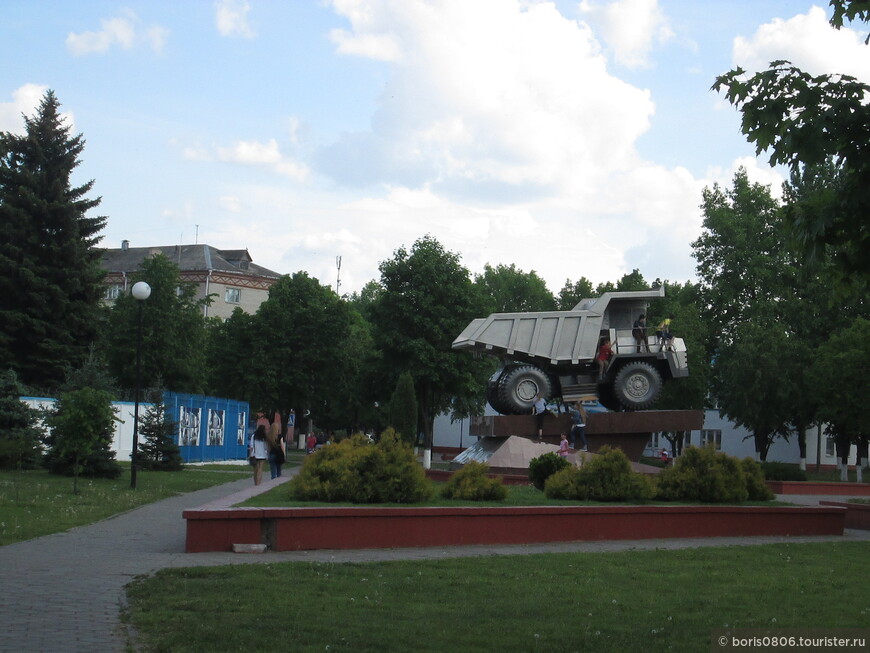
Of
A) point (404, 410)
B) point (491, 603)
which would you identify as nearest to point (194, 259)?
point (404, 410)

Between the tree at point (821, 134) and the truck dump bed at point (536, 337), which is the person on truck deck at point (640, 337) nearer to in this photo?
the truck dump bed at point (536, 337)

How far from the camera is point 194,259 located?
3524 inches

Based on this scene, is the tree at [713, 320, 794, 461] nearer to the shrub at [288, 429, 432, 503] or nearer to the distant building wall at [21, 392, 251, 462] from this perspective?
the distant building wall at [21, 392, 251, 462]

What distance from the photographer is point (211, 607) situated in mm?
8352

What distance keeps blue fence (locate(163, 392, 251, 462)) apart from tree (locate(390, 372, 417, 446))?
8152 mm

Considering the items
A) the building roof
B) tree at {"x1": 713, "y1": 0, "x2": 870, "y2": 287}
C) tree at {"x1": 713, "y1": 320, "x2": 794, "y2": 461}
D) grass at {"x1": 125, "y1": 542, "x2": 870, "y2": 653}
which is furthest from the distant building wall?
the building roof

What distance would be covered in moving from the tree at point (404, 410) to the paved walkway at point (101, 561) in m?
22.1

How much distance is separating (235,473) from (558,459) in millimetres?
15746

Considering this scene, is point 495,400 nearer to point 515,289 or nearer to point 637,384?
point 637,384

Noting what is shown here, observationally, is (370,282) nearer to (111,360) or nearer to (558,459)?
(111,360)

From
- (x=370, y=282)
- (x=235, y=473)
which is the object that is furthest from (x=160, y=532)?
(x=370, y=282)

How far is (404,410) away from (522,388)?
12.4m

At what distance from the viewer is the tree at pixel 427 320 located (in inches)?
2014

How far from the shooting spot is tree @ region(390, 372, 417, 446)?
40250 millimetres
